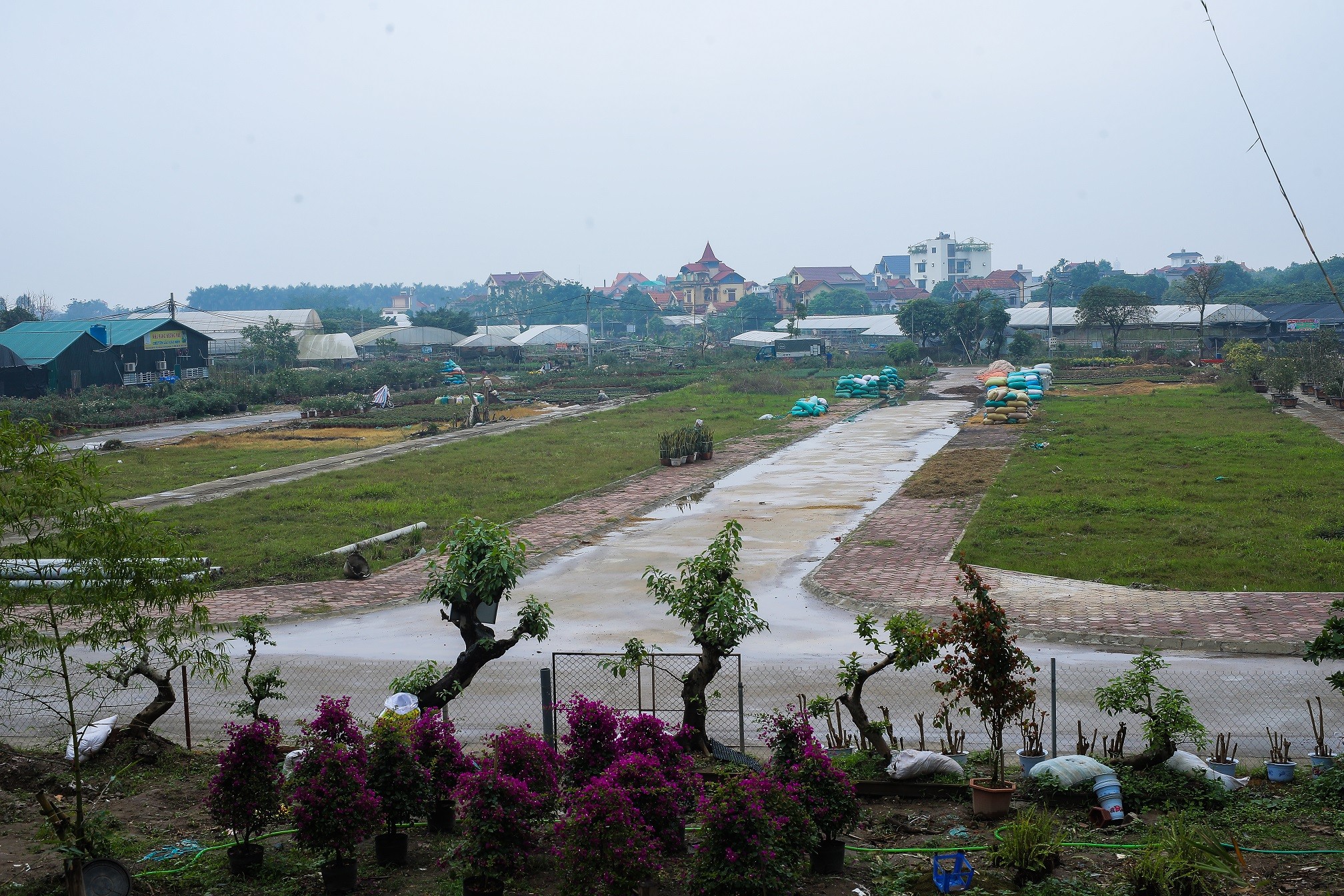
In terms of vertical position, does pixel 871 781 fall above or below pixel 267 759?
below

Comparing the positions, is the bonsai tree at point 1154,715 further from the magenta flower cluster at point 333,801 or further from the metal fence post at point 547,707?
the magenta flower cluster at point 333,801

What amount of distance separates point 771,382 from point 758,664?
50.3 metres

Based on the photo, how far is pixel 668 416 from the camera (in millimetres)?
48188

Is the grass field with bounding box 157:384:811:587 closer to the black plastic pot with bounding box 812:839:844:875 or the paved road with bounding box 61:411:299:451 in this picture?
the black plastic pot with bounding box 812:839:844:875

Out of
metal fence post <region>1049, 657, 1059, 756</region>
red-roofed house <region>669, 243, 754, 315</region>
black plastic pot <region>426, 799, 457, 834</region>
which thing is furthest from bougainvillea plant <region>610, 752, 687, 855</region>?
red-roofed house <region>669, 243, 754, 315</region>

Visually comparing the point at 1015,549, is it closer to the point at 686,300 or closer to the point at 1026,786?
the point at 1026,786

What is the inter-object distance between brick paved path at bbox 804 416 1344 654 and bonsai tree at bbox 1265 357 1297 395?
33.1 metres

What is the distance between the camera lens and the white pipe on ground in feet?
67.5

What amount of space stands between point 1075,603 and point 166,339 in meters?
65.5

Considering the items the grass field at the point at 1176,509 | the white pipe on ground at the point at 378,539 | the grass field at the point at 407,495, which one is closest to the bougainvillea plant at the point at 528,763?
the grass field at the point at 1176,509

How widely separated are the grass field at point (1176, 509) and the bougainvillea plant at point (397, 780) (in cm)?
Answer: 1224

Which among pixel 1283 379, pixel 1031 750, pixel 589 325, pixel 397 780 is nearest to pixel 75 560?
pixel 397 780

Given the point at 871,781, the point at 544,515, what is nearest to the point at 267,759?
the point at 871,781

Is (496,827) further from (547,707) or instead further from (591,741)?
(547,707)
